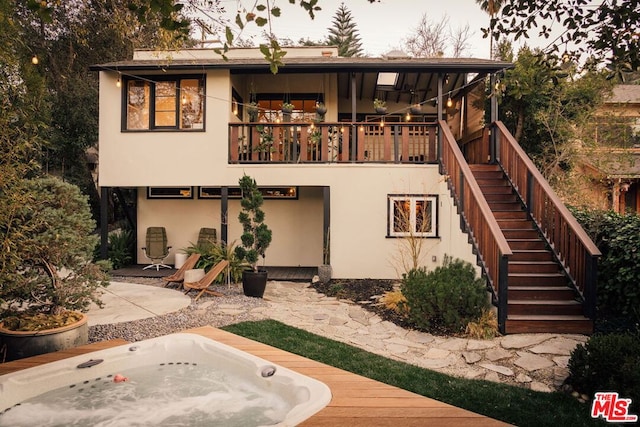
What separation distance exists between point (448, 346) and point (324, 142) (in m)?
6.09

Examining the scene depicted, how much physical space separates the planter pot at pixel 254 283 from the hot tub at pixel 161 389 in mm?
3081

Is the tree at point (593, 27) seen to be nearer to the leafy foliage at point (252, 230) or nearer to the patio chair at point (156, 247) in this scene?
the leafy foliage at point (252, 230)

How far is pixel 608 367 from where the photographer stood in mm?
3955

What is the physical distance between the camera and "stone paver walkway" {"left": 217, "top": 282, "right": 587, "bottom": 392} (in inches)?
185

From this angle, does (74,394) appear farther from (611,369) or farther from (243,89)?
(243,89)

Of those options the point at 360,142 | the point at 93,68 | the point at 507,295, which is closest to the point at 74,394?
the point at 507,295

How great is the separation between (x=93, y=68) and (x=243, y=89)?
3904 mm

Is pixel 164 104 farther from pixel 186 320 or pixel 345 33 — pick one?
pixel 345 33

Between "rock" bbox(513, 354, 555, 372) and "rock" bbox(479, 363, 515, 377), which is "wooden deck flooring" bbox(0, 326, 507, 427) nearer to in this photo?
"rock" bbox(479, 363, 515, 377)

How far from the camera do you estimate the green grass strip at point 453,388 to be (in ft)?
12.2

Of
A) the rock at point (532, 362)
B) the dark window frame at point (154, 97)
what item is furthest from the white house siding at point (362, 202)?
the rock at point (532, 362)

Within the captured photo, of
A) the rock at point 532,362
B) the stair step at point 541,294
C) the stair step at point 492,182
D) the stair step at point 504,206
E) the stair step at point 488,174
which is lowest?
the rock at point 532,362

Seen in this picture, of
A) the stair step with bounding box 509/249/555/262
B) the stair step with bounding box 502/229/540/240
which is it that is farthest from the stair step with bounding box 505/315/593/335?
the stair step with bounding box 502/229/540/240

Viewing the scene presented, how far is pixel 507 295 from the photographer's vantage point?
6.07m
